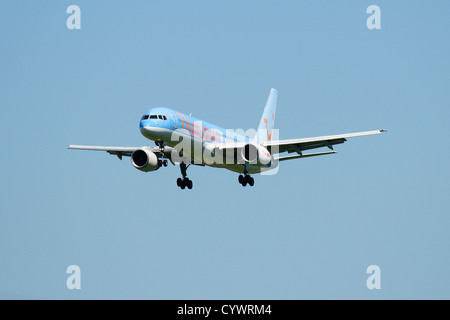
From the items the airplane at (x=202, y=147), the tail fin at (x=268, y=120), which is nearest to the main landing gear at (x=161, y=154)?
the airplane at (x=202, y=147)

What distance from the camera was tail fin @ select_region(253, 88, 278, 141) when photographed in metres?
68.8

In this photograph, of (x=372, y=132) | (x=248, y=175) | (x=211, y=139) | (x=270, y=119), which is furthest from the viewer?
(x=270, y=119)

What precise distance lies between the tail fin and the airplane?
658 cm

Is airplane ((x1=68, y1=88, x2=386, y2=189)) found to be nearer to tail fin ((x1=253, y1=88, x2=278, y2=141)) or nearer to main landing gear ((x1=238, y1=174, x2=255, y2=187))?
main landing gear ((x1=238, y1=174, x2=255, y2=187))

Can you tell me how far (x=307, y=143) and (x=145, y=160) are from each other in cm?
1057

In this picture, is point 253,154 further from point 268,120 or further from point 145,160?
point 268,120

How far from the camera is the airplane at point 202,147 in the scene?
175 feet

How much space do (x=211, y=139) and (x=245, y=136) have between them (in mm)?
7550

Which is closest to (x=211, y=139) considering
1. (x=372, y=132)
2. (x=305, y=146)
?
(x=305, y=146)

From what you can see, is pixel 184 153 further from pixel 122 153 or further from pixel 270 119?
pixel 270 119

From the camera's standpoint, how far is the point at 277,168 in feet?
205

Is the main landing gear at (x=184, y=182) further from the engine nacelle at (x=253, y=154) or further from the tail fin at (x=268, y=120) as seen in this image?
the tail fin at (x=268, y=120)

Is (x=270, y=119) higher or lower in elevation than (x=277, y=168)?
higher

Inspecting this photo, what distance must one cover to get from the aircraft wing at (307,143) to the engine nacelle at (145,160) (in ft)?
24.2
